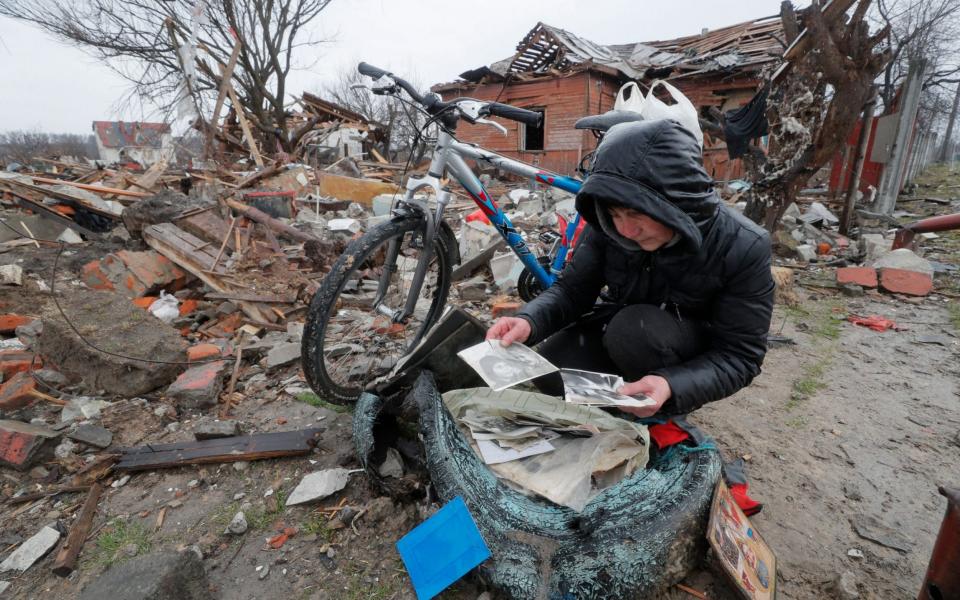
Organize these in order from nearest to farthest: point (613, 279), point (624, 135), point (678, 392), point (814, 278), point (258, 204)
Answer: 1. point (624, 135)
2. point (678, 392)
3. point (613, 279)
4. point (814, 278)
5. point (258, 204)

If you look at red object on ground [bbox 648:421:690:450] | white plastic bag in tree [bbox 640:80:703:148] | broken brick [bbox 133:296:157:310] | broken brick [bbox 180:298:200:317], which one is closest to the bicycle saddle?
white plastic bag in tree [bbox 640:80:703:148]

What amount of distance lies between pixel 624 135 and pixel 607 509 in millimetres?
1162

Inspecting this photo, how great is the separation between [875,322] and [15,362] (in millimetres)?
6592

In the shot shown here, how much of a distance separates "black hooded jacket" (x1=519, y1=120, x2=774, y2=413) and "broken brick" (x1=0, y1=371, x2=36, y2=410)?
297 cm

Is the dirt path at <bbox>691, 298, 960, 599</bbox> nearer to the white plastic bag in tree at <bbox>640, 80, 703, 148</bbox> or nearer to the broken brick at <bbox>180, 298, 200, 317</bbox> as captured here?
the white plastic bag in tree at <bbox>640, 80, 703, 148</bbox>

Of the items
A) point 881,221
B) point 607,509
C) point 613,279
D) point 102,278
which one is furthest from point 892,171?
point 102,278

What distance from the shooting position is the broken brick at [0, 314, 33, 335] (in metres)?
3.22

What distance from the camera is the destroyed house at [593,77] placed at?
1216 centimetres

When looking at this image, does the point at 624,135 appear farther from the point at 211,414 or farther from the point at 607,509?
the point at 211,414

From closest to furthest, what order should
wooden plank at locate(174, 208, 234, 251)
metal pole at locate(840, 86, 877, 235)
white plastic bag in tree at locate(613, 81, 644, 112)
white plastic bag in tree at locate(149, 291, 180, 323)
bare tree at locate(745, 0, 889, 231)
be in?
white plastic bag in tree at locate(613, 81, 644, 112) → white plastic bag in tree at locate(149, 291, 180, 323) → wooden plank at locate(174, 208, 234, 251) → bare tree at locate(745, 0, 889, 231) → metal pole at locate(840, 86, 877, 235)

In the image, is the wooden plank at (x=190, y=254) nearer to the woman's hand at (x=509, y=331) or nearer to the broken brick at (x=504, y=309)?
the broken brick at (x=504, y=309)

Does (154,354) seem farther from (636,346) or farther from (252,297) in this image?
(636,346)

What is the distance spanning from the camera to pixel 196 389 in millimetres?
2408

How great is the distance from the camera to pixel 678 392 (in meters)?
1.43
